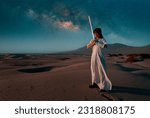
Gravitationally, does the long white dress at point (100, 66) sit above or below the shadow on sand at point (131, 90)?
above

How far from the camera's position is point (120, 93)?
7.62 metres

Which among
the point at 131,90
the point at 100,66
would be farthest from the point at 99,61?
the point at 131,90

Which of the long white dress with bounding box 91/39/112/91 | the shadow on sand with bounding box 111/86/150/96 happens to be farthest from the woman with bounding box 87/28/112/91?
the shadow on sand with bounding box 111/86/150/96

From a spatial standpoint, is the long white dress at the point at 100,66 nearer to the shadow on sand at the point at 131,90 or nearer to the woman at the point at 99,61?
the woman at the point at 99,61

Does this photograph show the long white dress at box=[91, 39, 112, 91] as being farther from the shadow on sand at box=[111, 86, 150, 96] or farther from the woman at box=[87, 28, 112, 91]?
the shadow on sand at box=[111, 86, 150, 96]

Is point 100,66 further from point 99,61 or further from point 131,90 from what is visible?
point 131,90

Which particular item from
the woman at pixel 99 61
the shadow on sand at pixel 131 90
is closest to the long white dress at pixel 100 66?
the woman at pixel 99 61

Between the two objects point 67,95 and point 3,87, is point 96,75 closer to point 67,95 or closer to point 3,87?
point 67,95

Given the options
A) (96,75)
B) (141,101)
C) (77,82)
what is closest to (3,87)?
(77,82)

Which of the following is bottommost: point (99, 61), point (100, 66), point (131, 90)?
point (131, 90)

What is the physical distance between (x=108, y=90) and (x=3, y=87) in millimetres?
3660

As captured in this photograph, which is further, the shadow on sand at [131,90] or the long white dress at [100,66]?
the shadow on sand at [131,90]

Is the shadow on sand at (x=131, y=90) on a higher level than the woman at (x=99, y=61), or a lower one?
lower

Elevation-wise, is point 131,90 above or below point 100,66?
below
